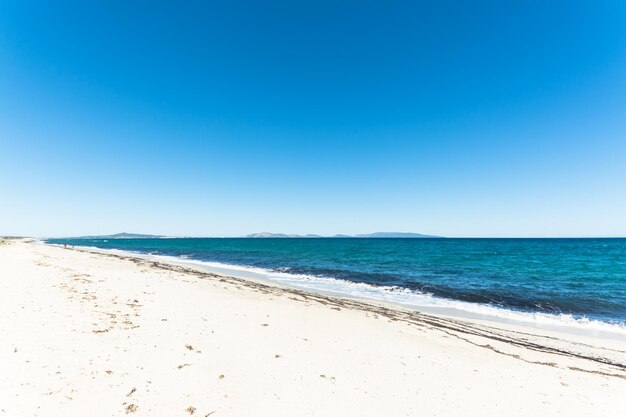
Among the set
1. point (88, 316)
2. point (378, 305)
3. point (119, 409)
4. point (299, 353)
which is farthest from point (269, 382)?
point (378, 305)

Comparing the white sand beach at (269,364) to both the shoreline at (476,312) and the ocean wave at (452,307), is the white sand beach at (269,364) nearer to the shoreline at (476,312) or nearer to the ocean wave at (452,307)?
the shoreline at (476,312)

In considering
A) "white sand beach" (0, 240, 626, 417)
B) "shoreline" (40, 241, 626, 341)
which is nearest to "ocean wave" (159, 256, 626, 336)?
"shoreline" (40, 241, 626, 341)

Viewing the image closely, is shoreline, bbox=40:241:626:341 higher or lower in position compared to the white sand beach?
lower

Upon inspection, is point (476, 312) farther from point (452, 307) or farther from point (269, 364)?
point (269, 364)

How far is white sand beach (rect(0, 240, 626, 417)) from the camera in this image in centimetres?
535

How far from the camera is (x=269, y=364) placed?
23.0ft

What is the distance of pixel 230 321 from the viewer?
1030 centimetres

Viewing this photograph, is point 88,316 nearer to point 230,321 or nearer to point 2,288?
point 230,321

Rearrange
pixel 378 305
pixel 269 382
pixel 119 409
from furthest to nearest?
pixel 378 305 → pixel 269 382 → pixel 119 409

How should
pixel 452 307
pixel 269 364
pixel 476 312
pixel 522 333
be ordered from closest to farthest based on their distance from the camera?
pixel 269 364 → pixel 522 333 → pixel 476 312 → pixel 452 307

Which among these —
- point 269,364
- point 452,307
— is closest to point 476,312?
point 452,307

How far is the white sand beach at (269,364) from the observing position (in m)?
5.35

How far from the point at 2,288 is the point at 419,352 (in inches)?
654

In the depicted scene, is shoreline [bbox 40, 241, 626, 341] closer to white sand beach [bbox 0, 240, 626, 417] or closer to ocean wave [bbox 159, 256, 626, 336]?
ocean wave [bbox 159, 256, 626, 336]
